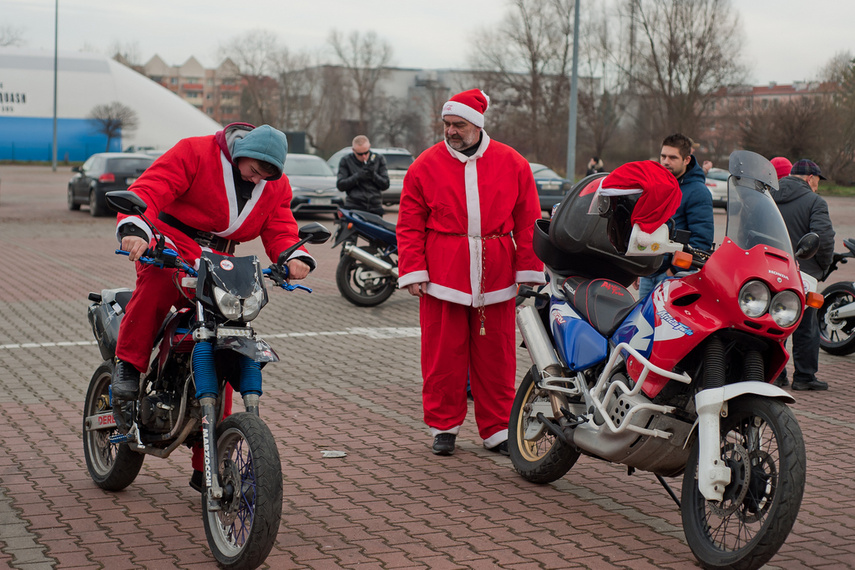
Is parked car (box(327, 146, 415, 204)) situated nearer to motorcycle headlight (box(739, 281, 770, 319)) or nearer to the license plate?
the license plate

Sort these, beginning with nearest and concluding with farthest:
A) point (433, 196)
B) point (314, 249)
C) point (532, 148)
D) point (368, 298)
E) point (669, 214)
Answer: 1. point (669, 214)
2. point (433, 196)
3. point (368, 298)
4. point (314, 249)
5. point (532, 148)

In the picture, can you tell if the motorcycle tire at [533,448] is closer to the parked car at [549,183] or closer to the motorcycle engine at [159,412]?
the motorcycle engine at [159,412]

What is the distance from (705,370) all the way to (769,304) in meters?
0.38

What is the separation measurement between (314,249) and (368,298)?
279 inches

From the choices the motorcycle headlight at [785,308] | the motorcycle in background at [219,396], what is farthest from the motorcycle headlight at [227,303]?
the motorcycle headlight at [785,308]

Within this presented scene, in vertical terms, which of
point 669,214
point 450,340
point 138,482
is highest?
point 669,214

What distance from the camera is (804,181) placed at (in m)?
7.94

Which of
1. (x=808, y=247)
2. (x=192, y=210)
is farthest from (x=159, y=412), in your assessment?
(x=808, y=247)

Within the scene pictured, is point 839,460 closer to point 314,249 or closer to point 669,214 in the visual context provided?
point 669,214

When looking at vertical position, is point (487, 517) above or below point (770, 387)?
below

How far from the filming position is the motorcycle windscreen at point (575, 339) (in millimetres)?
4695

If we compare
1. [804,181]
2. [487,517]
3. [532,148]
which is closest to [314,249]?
[804,181]

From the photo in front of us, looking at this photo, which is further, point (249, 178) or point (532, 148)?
point (532, 148)

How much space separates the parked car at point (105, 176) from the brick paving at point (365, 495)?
1675 cm
